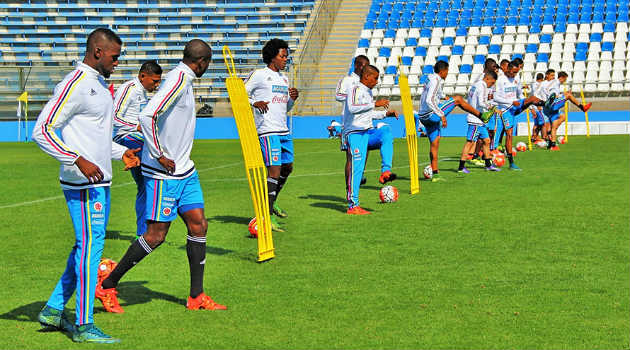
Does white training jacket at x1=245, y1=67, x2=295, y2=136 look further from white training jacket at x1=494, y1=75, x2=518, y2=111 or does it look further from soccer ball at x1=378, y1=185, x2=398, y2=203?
white training jacket at x1=494, y1=75, x2=518, y2=111

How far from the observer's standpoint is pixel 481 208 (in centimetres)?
1106

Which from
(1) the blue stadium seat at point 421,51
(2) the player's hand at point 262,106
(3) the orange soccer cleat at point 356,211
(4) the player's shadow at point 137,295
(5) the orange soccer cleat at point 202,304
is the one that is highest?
(1) the blue stadium seat at point 421,51

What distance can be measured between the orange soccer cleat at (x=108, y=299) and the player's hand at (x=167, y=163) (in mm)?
994

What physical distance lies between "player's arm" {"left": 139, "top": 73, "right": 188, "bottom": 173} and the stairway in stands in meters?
28.2

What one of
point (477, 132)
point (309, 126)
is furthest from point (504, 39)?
point (477, 132)

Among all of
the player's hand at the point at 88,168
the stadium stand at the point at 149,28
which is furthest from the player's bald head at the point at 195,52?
the stadium stand at the point at 149,28

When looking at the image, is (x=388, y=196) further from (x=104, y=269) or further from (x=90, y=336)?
(x=90, y=336)

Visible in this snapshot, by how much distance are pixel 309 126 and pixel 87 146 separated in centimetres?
2785

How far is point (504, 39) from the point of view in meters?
36.8

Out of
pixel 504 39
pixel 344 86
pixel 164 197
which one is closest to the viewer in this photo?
pixel 164 197

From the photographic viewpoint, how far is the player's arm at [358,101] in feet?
34.0

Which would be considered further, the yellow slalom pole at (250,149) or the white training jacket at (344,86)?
the white training jacket at (344,86)

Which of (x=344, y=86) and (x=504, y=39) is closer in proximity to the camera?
(x=344, y=86)

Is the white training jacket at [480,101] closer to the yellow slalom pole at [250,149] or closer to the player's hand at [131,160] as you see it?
the yellow slalom pole at [250,149]
